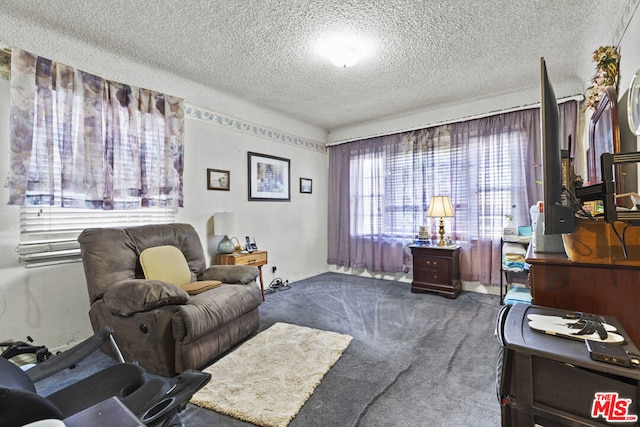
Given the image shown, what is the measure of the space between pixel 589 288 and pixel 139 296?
94.6 inches

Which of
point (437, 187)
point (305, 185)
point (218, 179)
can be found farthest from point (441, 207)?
point (218, 179)

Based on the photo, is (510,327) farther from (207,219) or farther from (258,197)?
(258,197)

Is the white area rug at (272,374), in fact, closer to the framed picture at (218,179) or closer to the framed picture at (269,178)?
the framed picture at (218,179)

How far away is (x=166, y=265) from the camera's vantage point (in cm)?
247

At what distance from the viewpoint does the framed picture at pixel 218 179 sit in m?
3.53

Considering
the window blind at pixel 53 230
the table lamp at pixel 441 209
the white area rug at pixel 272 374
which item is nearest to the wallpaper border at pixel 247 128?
the window blind at pixel 53 230

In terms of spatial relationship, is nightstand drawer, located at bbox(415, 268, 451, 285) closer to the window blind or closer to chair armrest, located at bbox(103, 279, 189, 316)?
chair armrest, located at bbox(103, 279, 189, 316)

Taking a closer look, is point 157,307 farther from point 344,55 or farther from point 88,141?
point 344,55

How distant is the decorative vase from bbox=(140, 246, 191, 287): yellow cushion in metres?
0.75

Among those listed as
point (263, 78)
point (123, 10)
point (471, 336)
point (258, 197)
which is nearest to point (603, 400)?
point (471, 336)

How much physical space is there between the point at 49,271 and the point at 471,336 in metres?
3.52

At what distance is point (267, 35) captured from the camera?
243 cm

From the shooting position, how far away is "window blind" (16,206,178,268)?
226cm

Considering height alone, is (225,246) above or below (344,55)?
below
